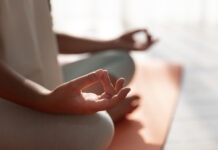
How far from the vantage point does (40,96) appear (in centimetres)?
80

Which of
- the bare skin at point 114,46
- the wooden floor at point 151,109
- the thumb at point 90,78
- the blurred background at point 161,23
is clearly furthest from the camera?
the blurred background at point 161,23

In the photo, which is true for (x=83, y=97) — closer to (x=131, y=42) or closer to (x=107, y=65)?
(x=107, y=65)

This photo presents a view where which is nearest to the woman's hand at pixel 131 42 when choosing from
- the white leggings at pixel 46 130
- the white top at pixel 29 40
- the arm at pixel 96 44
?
the arm at pixel 96 44

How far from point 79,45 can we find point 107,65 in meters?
0.10

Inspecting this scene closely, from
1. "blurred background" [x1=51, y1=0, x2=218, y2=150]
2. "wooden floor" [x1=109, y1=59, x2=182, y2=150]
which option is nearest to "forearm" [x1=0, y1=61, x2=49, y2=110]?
"wooden floor" [x1=109, y1=59, x2=182, y2=150]

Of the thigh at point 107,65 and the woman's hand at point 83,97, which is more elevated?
the woman's hand at point 83,97

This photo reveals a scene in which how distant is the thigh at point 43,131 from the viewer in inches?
32.2

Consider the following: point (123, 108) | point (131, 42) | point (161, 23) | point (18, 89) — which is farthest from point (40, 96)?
point (161, 23)

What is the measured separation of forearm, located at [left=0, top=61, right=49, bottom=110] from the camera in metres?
0.79

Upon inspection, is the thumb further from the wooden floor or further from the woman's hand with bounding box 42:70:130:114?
the wooden floor

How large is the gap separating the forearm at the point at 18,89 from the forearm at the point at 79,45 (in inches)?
20.3

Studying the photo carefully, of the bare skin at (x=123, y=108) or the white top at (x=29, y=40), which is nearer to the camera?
the white top at (x=29, y=40)

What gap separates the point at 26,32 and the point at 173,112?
634mm

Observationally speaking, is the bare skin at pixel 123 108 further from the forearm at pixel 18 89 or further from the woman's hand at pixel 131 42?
the forearm at pixel 18 89
